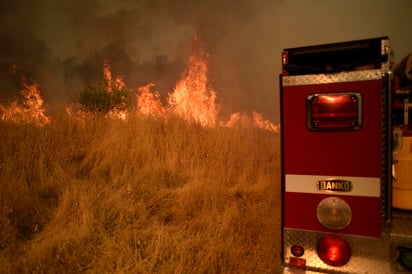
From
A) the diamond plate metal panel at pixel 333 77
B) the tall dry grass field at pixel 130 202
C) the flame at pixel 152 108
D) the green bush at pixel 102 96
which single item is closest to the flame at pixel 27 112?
the tall dry grass field at pixel 130 202

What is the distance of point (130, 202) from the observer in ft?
13.5

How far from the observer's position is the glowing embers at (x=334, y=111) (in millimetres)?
1907

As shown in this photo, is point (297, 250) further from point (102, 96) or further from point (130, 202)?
point (102, 96)

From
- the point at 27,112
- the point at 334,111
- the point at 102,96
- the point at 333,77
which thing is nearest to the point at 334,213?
the point at 334,111

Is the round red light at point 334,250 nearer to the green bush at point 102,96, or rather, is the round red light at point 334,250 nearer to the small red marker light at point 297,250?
the small red marker light at point 297,250

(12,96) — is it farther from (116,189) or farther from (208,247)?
(208,247)

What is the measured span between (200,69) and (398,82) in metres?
17.8

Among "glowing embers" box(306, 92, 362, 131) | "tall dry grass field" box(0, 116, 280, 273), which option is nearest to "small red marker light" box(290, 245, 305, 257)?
"glowing embers" box(306, 92, 362, 131)

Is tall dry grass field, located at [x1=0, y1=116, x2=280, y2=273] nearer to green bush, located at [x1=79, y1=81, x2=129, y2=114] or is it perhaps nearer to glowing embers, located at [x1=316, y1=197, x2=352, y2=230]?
glowing embers, located at [x1=316, y1=197, x2=352, y2=230]

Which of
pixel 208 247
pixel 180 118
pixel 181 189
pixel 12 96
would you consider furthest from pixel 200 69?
pixel 208 247

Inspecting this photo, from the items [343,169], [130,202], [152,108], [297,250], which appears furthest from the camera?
[152,108]

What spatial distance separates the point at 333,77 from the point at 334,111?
24 cm

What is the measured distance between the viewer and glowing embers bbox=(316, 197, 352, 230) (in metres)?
1.95

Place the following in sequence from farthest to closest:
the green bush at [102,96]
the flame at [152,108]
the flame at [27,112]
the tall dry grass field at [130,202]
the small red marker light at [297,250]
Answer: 1. the green bush at [102,96]
2. the flame at [152,108]
3. the flame at [27,112]
4. the tall dry grass field at [130,202]
5. the small red marker light at [297,250]
